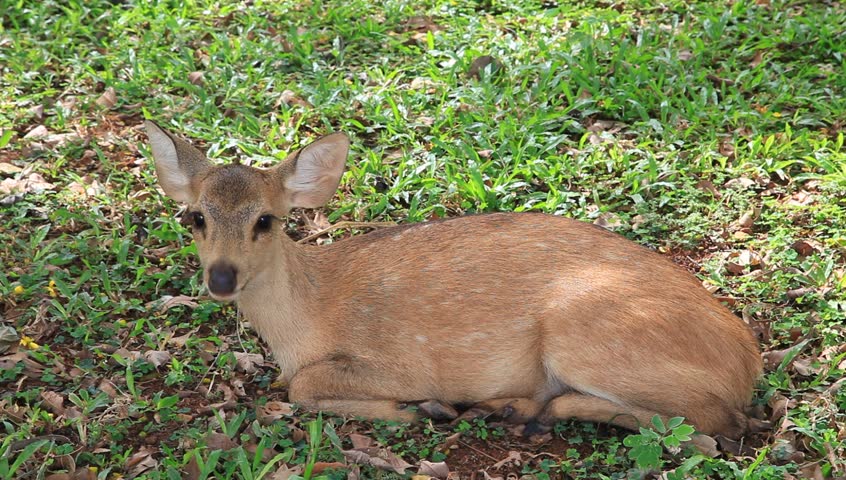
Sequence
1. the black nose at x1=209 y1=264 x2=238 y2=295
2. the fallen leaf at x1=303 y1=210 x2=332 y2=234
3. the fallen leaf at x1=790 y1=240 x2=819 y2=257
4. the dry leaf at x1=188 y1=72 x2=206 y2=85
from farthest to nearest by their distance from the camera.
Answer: the dry leaf at x1=188 y1=72 x2=206 y2=85 < the fallen leaf at x1=303 y1=210 x2=332 y2=234 < the fallen leaf at x1=790 y1=240 x2=819 y2=257 < the black nose at x1=209 y1=264 x2=238 y2=295

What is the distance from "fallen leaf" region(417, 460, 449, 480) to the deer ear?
1.50m

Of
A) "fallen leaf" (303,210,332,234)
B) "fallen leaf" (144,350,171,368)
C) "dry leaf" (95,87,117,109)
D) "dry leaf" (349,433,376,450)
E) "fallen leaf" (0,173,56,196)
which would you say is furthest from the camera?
"dry leaf" (95,87,117,109)

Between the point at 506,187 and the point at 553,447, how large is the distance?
89.6 inches

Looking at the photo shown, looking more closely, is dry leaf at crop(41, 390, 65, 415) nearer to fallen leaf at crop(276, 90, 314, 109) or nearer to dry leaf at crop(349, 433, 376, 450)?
dry leaf at crop(349, 433, 376, 450)

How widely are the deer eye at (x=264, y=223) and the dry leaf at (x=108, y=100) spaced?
344 cm

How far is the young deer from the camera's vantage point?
200 inches

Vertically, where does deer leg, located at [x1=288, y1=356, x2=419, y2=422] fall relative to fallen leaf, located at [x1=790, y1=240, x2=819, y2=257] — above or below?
below

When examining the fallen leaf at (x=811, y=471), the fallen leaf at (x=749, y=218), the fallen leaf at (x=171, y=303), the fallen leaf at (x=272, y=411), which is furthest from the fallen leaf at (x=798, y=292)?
the fallen leaf at (x=171, y=303)

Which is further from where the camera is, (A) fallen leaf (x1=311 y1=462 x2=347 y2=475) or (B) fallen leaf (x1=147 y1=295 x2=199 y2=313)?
(B) fallen leaf (x1=147 y1=295 x2=199 y2=313)

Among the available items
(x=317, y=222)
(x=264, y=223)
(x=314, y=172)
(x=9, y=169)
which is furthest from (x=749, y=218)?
(x=9, y=169)

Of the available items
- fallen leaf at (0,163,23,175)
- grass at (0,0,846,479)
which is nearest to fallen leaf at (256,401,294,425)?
grass at (0,0,846,479)

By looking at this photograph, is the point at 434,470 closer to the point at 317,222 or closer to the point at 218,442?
the point at 218,442

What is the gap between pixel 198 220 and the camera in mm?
5145

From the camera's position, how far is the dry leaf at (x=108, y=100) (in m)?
8.13
